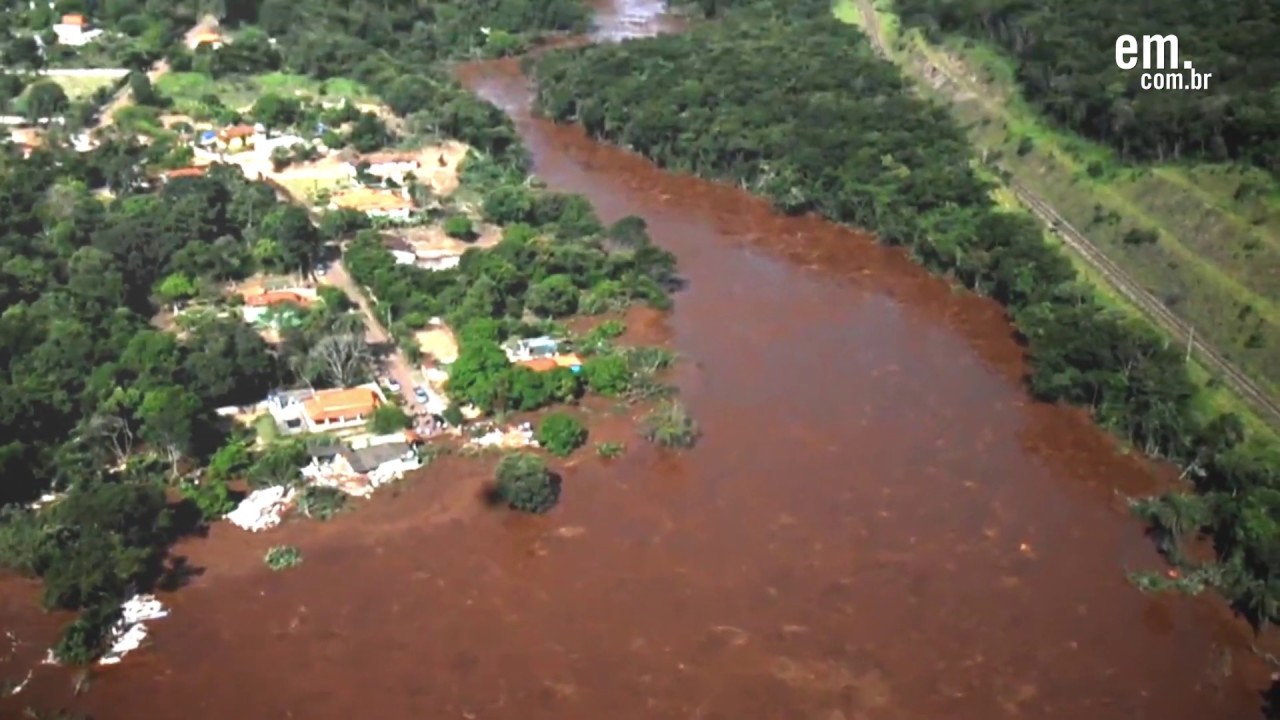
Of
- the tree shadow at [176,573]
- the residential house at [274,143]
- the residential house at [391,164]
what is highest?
the residential house at [274,143]

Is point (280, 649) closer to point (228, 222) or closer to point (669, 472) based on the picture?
point (669, 472)

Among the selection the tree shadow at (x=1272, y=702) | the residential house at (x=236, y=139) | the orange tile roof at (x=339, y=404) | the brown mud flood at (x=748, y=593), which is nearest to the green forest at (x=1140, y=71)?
the brown mud flood at (x=748, y=593)

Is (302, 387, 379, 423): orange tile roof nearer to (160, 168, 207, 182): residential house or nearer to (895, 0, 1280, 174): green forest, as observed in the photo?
(160, 168, 207, 182): residential house

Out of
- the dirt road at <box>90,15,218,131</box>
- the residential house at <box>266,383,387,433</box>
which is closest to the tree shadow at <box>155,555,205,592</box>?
the residential house at <box>266,383,387,433</box>

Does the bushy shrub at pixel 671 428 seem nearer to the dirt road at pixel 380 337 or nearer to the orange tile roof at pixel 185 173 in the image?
the dirt road at pixel 380 337

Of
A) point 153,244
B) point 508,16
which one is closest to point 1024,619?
point 153,244

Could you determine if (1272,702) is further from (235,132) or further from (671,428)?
(235,132)

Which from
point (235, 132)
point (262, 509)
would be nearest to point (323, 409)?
point (262, 509)
